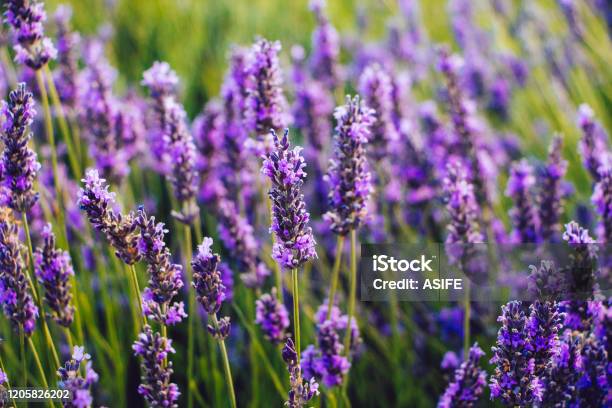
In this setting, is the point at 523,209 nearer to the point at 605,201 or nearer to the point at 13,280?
the point at 605,201

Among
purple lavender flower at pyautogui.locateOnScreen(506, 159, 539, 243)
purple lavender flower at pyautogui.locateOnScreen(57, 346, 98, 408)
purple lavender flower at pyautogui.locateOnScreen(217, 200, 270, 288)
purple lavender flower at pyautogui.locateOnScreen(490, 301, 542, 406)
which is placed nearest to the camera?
purple lavender flower at pyautogui.locateOnScreen(57, 346, 98, 408)

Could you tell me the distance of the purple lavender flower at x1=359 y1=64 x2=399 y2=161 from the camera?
2494mm

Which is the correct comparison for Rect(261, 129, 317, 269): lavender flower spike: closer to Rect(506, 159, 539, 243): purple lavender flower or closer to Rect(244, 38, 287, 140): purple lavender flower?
Rect(244, 38, 287, 140): purple lavender flower

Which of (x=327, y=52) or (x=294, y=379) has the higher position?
(x=327, y=52)

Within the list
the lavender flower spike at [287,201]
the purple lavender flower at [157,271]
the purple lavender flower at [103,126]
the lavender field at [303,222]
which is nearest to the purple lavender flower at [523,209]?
the lavender field at [303,222]

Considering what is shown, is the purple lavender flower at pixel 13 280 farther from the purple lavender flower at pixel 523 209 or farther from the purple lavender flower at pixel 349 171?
the purple lavender flower at pixel 523 209

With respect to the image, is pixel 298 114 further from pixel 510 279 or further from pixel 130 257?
pixel 130 257

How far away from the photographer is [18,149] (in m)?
1.78

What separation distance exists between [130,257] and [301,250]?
0.42 meters

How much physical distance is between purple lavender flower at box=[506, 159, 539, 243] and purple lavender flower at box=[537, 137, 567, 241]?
0.06 m

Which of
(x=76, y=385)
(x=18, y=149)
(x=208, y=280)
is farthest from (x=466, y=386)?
Result: (x=18, y=149)

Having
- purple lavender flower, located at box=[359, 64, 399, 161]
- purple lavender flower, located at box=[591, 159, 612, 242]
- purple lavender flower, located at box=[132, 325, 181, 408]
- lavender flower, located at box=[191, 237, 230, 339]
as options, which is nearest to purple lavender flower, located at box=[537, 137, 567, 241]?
purple lavender flower, located at box=[591, 159, 612, 242]

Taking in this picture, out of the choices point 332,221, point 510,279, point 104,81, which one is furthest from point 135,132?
point 510,279

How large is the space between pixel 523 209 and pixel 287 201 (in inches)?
46.5
